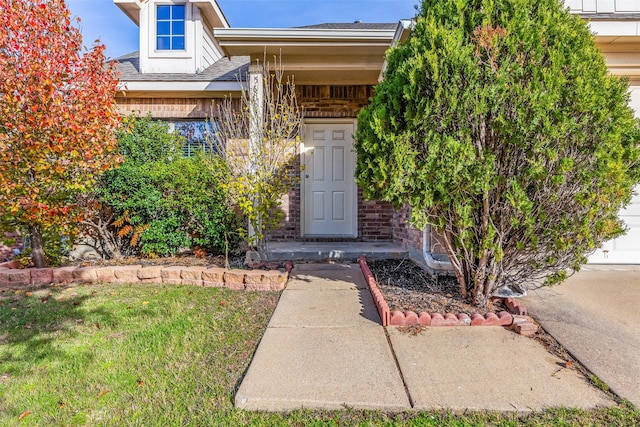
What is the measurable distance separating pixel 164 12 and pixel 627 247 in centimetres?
903

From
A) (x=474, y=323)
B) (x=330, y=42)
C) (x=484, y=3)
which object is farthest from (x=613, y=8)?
(x=474, y=323)

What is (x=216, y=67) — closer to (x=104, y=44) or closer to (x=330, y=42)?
(x=104, y=44)

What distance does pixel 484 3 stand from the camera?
2762mm

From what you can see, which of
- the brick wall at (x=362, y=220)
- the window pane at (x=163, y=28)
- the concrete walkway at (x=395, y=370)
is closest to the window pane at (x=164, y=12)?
the window pane at (x=163, y=28)

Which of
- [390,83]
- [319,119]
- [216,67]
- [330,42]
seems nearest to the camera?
[390,83]

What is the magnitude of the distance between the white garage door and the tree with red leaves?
258 inches

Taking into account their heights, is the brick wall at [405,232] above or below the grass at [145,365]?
above

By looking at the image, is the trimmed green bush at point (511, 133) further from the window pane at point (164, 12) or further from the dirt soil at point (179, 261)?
the window pane at point (164, 12)

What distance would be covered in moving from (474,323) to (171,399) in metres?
2.30

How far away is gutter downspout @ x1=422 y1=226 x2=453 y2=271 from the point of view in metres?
3.96

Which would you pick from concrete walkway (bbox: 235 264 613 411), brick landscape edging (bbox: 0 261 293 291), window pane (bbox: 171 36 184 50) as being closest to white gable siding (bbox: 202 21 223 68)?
window pane (bbox: 171 36 184 50)

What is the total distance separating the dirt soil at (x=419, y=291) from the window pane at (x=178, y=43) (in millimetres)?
6031

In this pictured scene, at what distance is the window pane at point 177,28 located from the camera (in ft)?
24.2

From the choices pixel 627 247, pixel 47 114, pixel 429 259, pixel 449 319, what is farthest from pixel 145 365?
pixel 627 247
